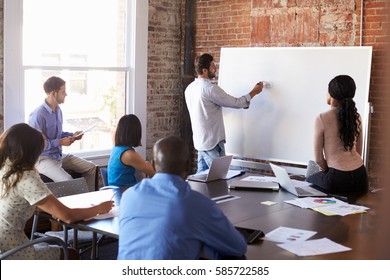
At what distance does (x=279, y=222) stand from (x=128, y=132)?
1.54 m

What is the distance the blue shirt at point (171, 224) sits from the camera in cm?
217

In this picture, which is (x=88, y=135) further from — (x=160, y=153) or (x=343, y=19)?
(x=160, y=153)

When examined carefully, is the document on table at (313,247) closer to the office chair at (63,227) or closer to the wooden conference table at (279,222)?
the wooden conference table at (279,222)

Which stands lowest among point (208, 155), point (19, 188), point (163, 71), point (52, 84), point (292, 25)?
point (208, 155)

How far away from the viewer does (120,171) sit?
4.23 meters

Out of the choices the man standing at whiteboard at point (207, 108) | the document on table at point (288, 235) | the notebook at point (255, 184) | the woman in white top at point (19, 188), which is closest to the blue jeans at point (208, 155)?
the man standing at whiteboard at point (207, 108)

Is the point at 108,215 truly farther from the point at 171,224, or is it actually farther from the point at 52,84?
the point at 52,84

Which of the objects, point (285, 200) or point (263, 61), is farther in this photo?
point (263, 61)

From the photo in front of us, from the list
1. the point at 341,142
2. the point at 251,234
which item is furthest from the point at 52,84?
the point at 251,234

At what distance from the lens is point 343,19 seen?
20.1 feet

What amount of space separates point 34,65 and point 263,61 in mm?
2694

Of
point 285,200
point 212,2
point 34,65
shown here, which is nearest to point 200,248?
point 285,200

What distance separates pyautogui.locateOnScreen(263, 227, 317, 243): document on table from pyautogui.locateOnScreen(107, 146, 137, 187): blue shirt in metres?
1.60

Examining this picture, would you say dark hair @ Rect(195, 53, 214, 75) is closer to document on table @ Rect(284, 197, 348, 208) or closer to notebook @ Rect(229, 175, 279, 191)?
notebook @ Rect(229, 175, 279, 191)
